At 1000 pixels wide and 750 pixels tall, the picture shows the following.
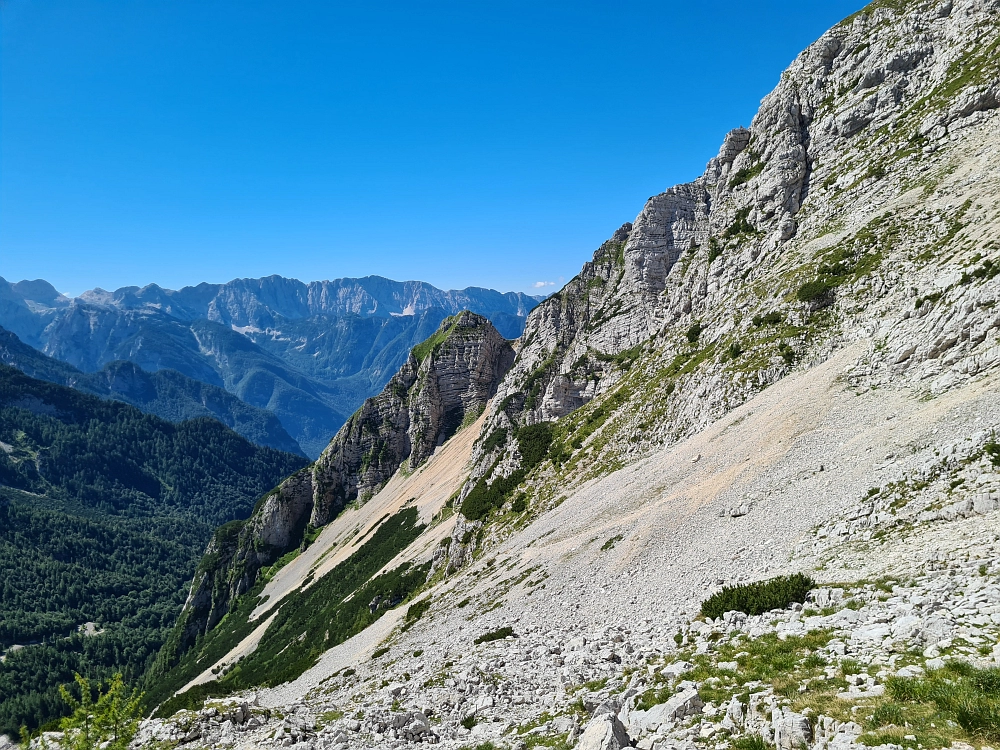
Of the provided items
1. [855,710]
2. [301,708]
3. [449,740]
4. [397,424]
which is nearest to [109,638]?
[397,424]

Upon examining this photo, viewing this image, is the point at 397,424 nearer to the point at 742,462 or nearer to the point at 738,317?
the point at 738,317

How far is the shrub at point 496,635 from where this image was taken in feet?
96.3

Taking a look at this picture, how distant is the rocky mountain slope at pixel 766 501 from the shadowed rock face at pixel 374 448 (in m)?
61.7

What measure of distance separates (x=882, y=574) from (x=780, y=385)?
30.8m

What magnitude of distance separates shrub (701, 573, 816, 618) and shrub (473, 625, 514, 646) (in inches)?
540

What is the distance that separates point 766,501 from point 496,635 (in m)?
17.5

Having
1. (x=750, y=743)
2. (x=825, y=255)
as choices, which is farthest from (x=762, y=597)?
(x=825, y=255)

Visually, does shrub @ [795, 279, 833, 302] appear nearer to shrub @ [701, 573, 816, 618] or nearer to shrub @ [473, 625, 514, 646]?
shrub @ [701, 573, 816, 618]

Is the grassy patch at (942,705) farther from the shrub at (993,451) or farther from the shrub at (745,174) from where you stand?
the shrub at (745,174)

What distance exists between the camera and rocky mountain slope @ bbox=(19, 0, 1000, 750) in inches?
490

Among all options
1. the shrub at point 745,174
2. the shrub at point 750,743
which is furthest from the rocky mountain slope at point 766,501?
the shrub at point 745,174

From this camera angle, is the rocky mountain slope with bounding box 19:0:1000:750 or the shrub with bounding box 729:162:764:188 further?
the shrub with bounding box 729:162:764:188

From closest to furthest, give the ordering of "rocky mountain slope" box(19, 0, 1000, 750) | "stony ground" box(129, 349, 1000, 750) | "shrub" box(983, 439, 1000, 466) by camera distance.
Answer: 1. "stony ground" box(129, 349, 1000, 750)
2. "rocky mountain slope" box(19, 0, 1000, 750)
3. "shrub" box(983, 439, 1000, 466)

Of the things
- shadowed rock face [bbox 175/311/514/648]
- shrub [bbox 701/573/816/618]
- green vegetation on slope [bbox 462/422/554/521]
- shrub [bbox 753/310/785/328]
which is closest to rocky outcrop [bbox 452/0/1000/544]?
shrub [bbox 753/310/785/328]
